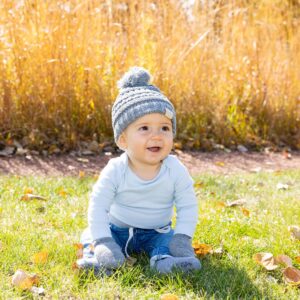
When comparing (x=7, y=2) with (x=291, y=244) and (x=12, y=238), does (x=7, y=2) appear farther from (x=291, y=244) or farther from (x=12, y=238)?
(x=291, y=244)

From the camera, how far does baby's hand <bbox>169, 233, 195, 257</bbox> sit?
2791mm

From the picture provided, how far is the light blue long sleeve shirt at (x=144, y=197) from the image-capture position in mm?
2898

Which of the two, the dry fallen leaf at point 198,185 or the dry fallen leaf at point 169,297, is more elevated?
the dry fallen leaf at point 169,297

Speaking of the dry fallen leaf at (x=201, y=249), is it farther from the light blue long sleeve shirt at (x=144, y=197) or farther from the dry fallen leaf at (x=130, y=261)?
the dry fallen leaf at (x=130, y=261)

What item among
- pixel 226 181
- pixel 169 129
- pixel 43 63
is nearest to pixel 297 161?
pixel 226 181

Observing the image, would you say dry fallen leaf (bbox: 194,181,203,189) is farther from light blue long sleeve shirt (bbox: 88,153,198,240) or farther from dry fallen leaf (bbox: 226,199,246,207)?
light blue long sleeve shirt (bbox: 88,153,198,240)

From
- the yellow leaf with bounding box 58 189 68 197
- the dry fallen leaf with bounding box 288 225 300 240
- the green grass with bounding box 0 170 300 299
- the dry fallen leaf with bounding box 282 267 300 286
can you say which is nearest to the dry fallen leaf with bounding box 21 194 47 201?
the green grass with bounding box 0 170 300 299

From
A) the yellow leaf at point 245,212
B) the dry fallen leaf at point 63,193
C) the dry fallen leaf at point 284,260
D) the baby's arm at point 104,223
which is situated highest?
the baby's arm at point 104,223

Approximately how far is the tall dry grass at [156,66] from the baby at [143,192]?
2.83m

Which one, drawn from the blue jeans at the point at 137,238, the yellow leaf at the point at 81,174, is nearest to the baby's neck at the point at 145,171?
the blue jeans at the point at 137,238

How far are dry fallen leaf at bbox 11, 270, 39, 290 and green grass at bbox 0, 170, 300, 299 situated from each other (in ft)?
0.10

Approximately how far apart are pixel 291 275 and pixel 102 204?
964 mm

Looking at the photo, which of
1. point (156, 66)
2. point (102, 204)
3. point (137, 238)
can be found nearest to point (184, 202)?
point (137, 238)

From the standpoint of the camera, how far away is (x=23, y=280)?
250 centimetres
